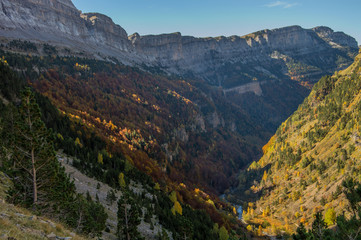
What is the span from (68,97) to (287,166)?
155907mm

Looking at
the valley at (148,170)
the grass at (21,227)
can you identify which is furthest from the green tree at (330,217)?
the grass at (21,227)

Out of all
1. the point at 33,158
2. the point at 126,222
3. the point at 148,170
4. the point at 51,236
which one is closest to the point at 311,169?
the point at 148,170

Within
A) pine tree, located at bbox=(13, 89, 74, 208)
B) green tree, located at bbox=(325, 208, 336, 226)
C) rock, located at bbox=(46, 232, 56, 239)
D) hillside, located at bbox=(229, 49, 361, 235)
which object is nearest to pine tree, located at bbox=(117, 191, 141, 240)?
pine tree, located at bbox=(13, 89, 74, 208)

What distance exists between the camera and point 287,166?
164250mm

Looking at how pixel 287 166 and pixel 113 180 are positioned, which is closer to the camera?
pixel 113 180

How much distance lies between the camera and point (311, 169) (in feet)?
443

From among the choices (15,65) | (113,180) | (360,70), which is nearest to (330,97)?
(360,70)

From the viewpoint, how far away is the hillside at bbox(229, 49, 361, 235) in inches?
4284

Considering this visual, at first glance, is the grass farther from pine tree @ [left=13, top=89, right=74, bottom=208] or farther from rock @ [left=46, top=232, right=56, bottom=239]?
pine tree @ [left=13, top=89, right=74, bottom=208]

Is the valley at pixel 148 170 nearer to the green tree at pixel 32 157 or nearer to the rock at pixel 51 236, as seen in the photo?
the green tree at pixel 32 157

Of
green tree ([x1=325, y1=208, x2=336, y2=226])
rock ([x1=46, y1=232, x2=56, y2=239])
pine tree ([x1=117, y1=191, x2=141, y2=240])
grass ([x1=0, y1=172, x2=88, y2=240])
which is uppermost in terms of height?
grass ([x1=0, y1=172, x2=88, y2=240])

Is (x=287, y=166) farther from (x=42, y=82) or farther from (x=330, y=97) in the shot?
(x=42, y=82)

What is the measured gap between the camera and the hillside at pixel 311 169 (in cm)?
10881

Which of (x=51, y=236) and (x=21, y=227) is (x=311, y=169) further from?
(x=21, y=227)
